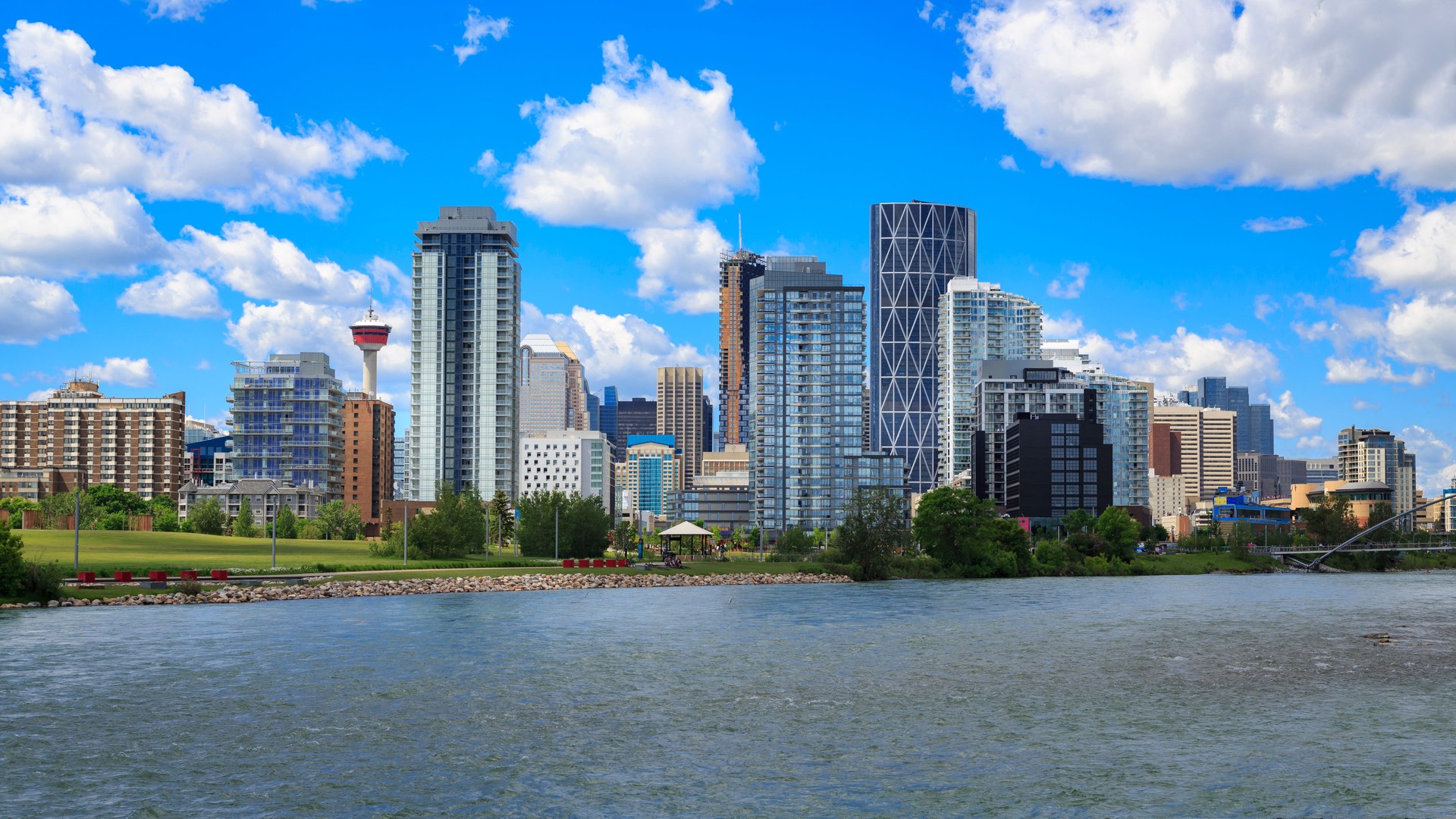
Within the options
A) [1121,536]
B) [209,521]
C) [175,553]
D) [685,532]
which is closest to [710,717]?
[685,532]

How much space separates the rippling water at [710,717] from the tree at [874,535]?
6044cm

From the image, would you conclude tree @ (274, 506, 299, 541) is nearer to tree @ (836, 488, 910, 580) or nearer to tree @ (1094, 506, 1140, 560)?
tree @ (836, 488, 910, 580)

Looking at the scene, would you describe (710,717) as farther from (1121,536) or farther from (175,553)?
(1121,536)

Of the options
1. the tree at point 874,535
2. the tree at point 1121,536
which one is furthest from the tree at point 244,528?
the tree at point 1121,536

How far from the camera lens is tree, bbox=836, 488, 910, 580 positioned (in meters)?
146

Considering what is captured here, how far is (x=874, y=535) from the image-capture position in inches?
5758

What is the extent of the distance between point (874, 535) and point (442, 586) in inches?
2140

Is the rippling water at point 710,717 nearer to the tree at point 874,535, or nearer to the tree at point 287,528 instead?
the tree at point 874,535

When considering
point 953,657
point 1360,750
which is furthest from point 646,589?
point 1360,750

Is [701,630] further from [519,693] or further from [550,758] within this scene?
[550,758]

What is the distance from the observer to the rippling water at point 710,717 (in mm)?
34156

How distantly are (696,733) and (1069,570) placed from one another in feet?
449

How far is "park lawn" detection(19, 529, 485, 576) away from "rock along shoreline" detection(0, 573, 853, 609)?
12.6m

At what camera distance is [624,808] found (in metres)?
32.7
